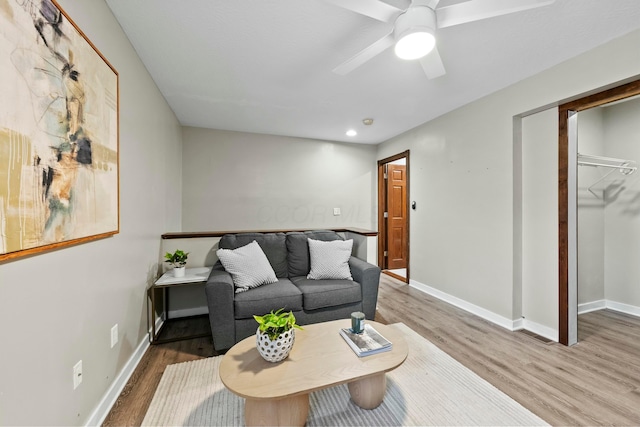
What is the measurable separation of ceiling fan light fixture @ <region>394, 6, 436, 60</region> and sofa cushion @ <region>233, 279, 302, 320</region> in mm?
1999

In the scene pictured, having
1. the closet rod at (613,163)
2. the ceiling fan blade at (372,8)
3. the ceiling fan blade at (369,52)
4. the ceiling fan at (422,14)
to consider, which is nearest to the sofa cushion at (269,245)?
the ceiling fan blade at (369,52)

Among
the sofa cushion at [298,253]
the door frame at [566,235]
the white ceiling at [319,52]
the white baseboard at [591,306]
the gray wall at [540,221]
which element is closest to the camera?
the white ceiling at [319,52]

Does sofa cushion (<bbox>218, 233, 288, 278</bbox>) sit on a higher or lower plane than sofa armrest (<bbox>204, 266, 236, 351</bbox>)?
higher

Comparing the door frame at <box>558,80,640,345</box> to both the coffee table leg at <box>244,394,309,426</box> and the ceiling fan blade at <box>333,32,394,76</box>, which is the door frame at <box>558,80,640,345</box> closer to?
the ceiling fan blade at <box>333,32,394,76</box>

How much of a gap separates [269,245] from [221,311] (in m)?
0.88

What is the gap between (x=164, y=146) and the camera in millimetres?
2736

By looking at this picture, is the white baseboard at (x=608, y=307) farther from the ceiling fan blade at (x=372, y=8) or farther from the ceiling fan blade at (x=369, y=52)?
the ceiling fan blade at (x=372, y=8)

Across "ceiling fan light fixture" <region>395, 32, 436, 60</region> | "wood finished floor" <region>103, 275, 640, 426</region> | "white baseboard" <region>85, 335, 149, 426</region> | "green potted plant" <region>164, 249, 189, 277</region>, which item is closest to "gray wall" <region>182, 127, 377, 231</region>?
"green potted plant" <region>164, 249, 189, 277</region>

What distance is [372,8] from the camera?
52.3 inches

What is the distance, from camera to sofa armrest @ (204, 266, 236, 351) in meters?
2.06

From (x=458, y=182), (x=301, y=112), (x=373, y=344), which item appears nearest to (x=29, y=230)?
(x=373, y=344)

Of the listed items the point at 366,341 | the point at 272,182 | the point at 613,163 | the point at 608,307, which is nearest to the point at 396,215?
the point at 272,182

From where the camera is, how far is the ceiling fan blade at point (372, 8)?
1259 mm

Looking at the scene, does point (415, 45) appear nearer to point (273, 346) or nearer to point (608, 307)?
point (273, 346)
